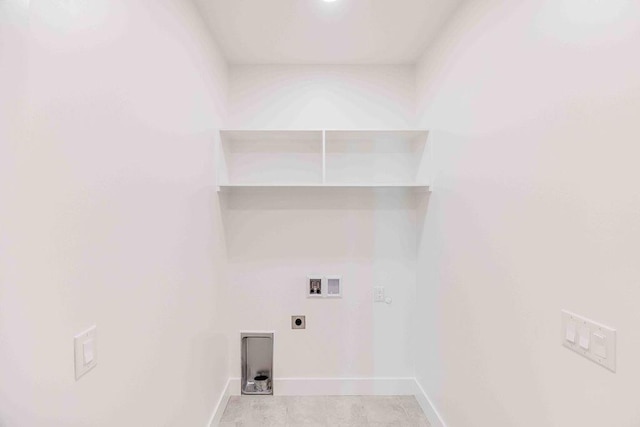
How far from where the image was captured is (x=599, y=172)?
41.9 inches

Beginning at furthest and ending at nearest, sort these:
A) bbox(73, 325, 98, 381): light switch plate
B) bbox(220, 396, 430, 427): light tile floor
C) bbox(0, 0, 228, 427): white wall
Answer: bbox(220, 396, 430, 427): light tile floor → bbox(73, 325, 98, 381): light switch plate → bbox(0, 0, 228, 427): white wall

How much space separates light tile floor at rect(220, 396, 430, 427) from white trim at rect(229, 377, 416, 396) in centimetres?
4

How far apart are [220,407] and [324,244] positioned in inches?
52.7

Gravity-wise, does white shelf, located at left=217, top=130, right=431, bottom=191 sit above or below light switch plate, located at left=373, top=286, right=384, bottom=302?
above

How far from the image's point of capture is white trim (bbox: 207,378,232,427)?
2.30 m

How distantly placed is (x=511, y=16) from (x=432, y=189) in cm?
115

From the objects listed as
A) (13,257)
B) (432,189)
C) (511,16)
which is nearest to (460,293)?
(432,189)

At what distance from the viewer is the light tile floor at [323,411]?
2.44 metres

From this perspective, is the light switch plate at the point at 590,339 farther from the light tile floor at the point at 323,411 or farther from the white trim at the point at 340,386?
the white trim at the point at 340,386

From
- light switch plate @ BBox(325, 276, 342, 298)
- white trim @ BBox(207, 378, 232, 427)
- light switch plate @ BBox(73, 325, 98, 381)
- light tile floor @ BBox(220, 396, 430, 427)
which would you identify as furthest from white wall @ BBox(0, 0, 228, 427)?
light switch plate @ BBox(325, 276, 342, 298)

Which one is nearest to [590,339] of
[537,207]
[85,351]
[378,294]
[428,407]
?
[537,207]

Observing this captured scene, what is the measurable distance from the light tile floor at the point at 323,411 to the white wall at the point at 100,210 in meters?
0.63

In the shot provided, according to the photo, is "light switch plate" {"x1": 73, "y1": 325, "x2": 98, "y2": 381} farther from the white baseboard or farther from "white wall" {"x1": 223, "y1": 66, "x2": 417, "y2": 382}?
the white baseboard

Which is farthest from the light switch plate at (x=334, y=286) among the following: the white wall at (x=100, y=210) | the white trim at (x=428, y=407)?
the white wall at (x=100, y=210)
